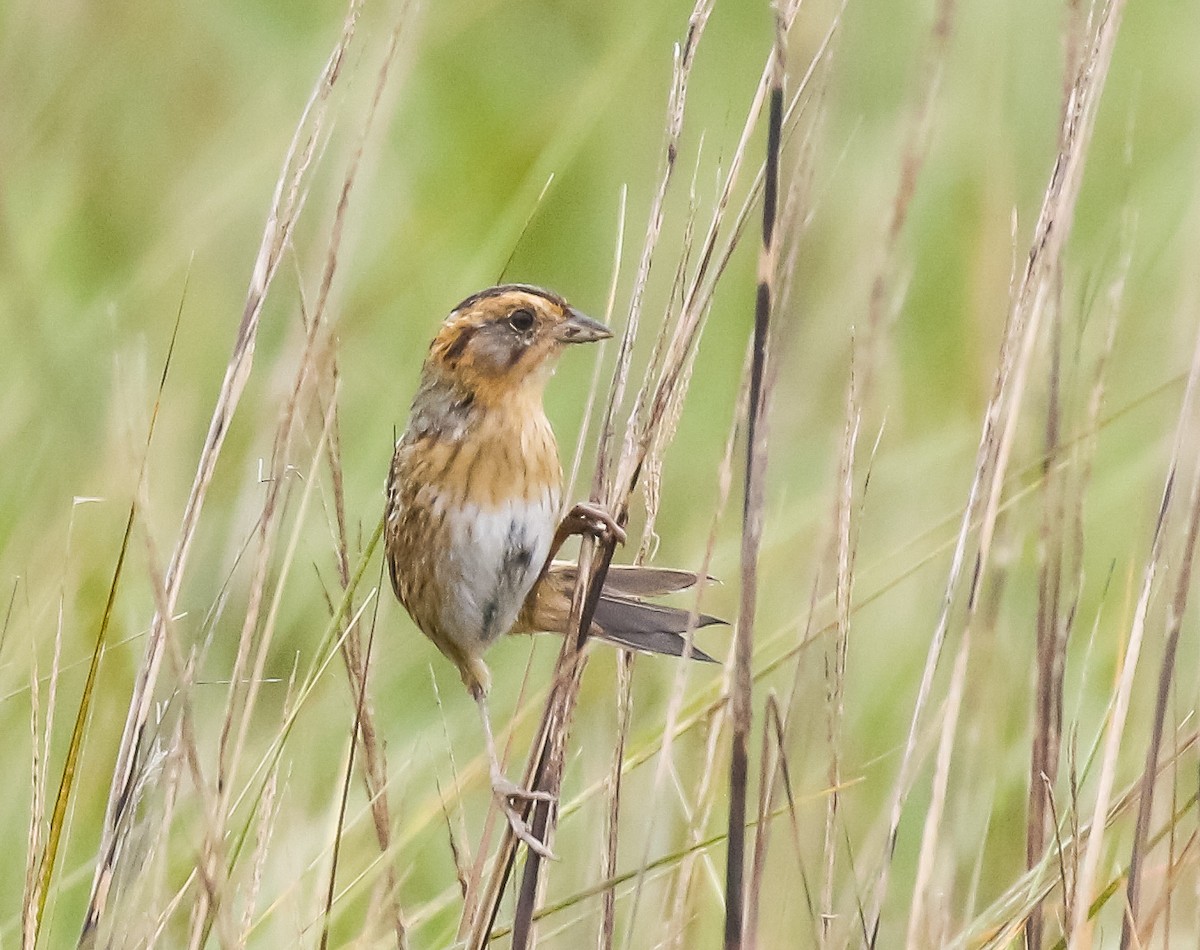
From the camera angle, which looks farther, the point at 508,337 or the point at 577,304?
the point at 577,304

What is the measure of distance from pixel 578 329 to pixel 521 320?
0.27ft

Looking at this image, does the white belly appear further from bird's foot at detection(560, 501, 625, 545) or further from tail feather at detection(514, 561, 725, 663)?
bird's foot at detection(560, 501, 625, 545)

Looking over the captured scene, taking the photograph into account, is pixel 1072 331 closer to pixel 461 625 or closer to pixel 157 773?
pixel 461 625

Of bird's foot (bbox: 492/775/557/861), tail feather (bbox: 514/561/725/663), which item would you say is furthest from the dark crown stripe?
bird's foot (bbox: 492/775/557/861)

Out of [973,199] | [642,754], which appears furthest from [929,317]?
[642,754]

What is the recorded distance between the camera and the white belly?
98.2 inches

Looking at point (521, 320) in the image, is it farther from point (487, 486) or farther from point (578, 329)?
point (487, 486)

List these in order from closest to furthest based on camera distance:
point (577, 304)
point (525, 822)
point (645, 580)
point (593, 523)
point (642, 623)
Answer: point (525, 822) < point (593, 523) < point (645, 580) < point (642, 623) < point (577, 304)

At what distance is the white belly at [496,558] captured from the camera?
2494 mm

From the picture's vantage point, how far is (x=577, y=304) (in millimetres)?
3896

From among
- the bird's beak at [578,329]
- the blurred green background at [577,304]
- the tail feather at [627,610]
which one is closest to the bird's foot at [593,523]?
the tail feather at [627,610]

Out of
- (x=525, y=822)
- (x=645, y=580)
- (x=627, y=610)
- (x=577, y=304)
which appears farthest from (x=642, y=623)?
(x=577, y=304)

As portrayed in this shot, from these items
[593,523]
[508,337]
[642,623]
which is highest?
[508,337]

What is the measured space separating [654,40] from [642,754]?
9.04 feet
